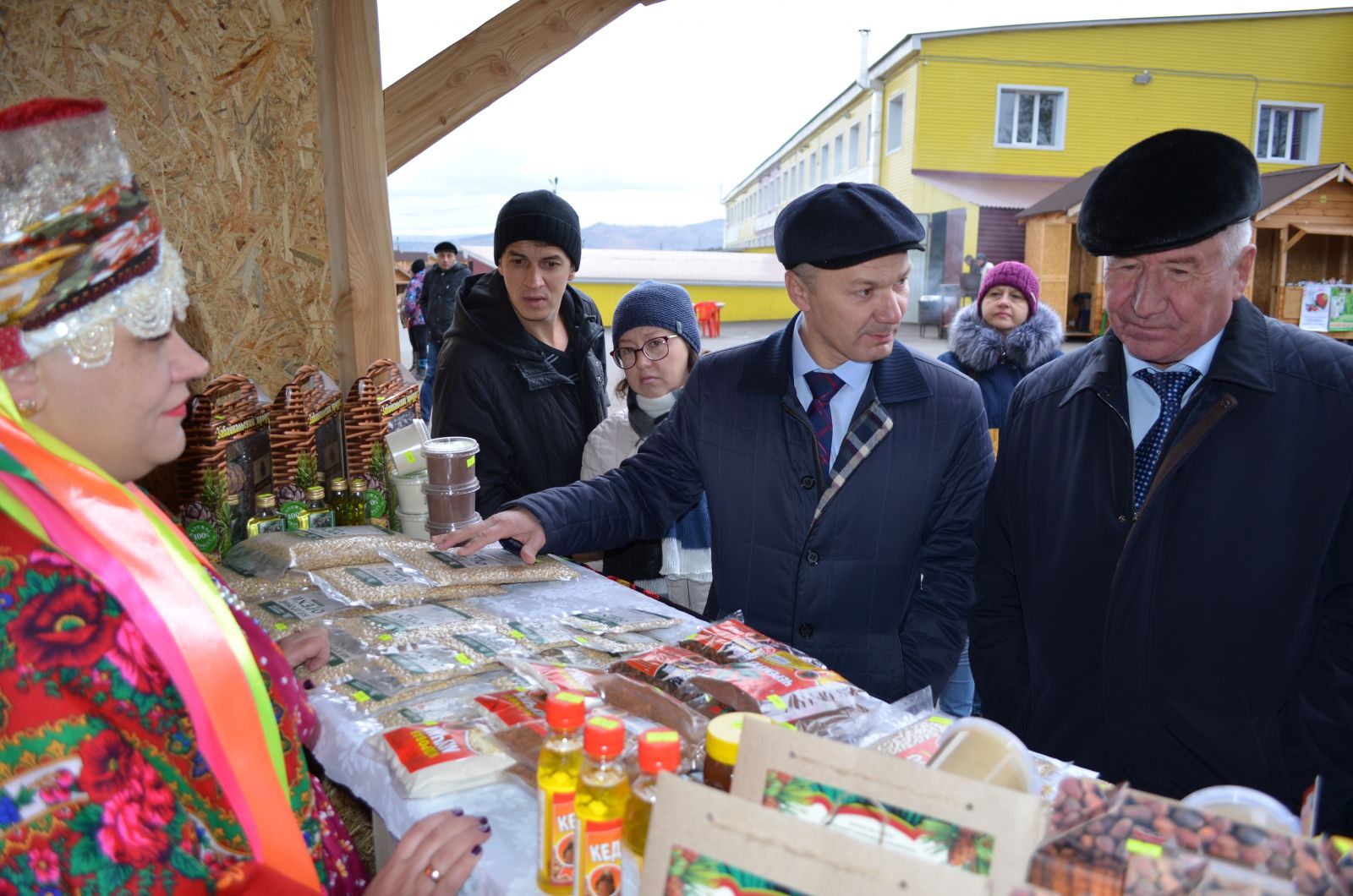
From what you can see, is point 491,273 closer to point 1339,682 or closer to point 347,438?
point 347,438

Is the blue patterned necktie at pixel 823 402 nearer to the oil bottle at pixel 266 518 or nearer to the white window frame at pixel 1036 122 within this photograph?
the oil bottle at pixel 266 518

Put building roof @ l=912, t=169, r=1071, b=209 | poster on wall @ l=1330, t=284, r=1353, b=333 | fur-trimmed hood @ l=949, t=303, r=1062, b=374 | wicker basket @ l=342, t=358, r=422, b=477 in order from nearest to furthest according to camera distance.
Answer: wicker basket @ l=342, t=358, r=422, b=477 → fur-trimmed hood @ l=949, t=303, r=1062, b=374 → poster on wall @ l=1330, t=284, r=1353, b=333 → building roof @ l=912, t=169, r=1071, b=209

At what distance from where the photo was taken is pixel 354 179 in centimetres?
346

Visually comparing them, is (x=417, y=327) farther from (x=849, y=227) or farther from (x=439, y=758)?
(x=439, y=758)

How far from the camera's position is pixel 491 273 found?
393 centimetres

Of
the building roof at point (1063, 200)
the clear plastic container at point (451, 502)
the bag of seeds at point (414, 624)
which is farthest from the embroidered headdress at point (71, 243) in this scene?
the building roof at point (1063, 200)

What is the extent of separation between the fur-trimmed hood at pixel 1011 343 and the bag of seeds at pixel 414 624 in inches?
142

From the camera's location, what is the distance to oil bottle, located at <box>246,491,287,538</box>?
106 inches

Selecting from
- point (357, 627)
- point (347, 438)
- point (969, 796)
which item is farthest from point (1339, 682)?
point (347, 438)

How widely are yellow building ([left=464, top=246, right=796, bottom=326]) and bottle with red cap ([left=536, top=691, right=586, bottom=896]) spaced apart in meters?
20.3

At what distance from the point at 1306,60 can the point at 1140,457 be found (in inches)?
1180

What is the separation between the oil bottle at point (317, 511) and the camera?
9.18 ft

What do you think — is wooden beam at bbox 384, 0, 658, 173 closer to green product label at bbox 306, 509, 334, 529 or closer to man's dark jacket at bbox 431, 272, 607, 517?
man's dark jacket at bbox 431, 272, 607, 517

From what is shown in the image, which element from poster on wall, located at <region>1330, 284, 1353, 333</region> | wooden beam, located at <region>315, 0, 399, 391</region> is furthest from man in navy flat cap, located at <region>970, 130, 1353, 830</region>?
poster on wall, located at <region>1330, 284, 1353, 333</region>
